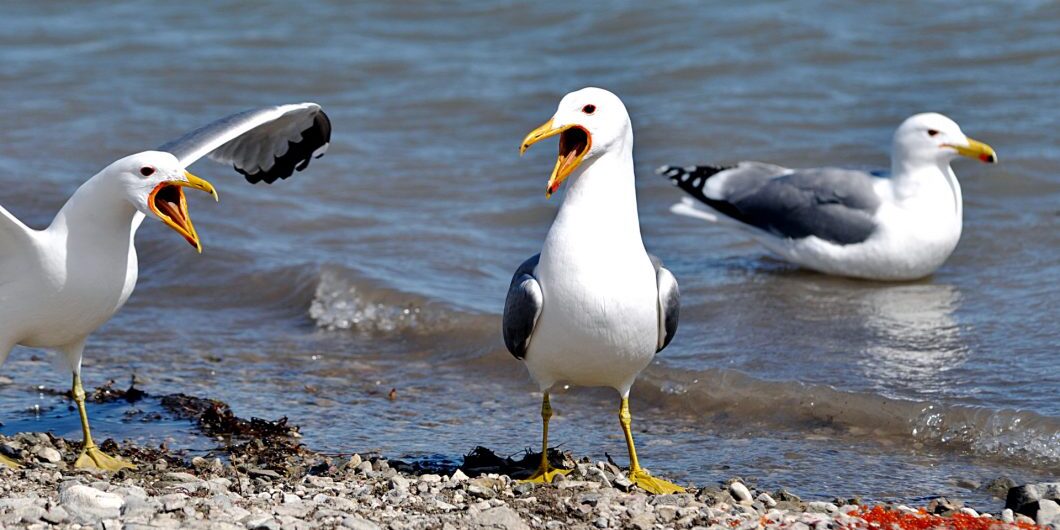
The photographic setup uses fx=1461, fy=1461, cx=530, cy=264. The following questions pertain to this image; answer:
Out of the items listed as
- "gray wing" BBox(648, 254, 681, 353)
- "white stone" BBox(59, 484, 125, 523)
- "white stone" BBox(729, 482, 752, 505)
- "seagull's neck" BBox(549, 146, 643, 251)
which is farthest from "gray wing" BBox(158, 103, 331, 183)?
"white stone" BBox(729, 482, 752, 505)

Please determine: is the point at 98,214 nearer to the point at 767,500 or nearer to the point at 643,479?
the point at 643,479

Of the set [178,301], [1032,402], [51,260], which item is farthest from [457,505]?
[178,301]

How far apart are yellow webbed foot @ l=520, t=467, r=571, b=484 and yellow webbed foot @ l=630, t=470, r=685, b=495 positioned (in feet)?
0.91

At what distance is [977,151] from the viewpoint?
9.73 meters

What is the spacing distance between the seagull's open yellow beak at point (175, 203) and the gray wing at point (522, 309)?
4.05ft

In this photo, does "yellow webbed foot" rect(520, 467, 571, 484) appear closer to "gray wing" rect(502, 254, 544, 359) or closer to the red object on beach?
"gray wing" rect(502, 254, 544, 359)

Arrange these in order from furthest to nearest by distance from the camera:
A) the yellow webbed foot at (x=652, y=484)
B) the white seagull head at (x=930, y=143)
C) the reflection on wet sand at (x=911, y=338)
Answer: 1. the white seagull head at (x=930, y=143)
2. the reflection on wet sand at (x=911, y=338)
3. the yellow webbed foot at (x=652, y=484)

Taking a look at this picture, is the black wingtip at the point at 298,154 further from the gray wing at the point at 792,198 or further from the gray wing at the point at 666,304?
the gray wing at the point at 792,198

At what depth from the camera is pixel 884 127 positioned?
12953 millimetres

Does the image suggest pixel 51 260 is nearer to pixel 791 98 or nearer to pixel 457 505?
pixel 457 505

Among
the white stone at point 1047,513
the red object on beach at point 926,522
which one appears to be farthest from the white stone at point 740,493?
the white stone at point 1047,513

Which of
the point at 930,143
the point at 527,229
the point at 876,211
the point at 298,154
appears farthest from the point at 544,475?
the point at 527,229

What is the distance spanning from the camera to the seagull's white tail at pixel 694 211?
10.6m

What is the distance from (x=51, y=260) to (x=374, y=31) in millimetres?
11703
